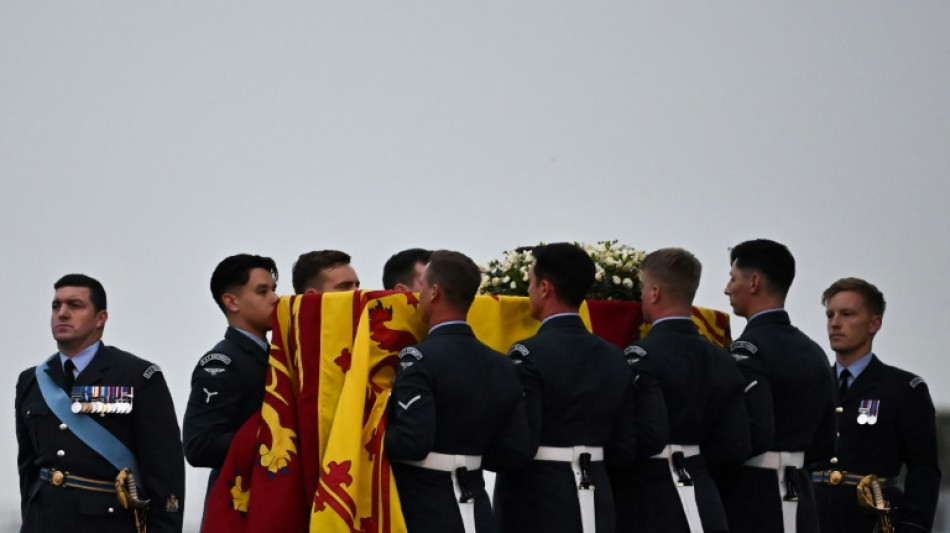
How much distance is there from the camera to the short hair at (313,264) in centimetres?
719

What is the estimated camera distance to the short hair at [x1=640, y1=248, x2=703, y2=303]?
6590 millimetres

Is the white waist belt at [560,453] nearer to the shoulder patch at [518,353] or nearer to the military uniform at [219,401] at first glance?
the shoulder patch at [518,353]

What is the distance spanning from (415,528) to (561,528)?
0.66 m

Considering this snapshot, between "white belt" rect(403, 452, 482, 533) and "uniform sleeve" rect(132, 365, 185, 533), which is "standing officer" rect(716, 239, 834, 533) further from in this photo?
"uniform sleeve" rect(132, 365, 185, 533)

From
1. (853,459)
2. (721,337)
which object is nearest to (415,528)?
(721,337)

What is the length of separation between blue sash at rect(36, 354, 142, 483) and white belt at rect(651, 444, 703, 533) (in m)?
2.30

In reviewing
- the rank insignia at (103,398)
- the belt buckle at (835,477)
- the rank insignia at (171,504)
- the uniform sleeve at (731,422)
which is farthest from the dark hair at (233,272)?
the belt buckle at (835,477)

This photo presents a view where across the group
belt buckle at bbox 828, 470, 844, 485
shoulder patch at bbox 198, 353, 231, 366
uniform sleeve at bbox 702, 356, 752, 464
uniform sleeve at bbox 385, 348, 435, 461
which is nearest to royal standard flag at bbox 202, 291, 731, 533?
uniform sleeve at bbox 385, 348, 435, 461

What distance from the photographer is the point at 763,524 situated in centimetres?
684

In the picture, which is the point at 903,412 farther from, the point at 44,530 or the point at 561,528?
the point at 44,530

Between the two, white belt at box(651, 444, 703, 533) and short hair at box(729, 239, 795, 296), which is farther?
short hair at box(729, 239, 795, 296)

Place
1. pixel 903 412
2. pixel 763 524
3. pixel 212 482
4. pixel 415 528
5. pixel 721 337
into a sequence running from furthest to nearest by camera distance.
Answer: pixel 903 412 → pixel 721 337 → pixel 763 524 → pixel 212 482 → pixel 415 528

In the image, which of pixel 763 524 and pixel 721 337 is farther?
pixel 721 337

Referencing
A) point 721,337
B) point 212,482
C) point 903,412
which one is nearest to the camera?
point 212,482
